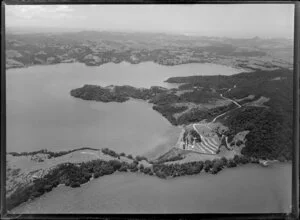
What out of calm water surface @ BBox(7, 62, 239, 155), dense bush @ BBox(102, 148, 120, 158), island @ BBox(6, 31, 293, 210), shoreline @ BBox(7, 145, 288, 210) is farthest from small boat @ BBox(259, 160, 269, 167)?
dense bush @ BBox(102, 148, 120, 158)

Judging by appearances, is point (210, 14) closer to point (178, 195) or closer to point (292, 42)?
point (292, 42)

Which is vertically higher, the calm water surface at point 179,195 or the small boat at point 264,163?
the small boat at point 264,163

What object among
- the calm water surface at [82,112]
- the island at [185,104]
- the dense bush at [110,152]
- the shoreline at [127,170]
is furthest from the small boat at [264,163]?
the dense bush at [110,152]

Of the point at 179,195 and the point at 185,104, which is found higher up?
the point at 185,104

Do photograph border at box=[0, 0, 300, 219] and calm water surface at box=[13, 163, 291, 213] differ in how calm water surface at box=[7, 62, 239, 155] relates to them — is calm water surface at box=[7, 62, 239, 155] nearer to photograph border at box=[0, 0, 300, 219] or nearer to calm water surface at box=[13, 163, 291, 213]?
photograph border at box=[0, 0, 300, 219]

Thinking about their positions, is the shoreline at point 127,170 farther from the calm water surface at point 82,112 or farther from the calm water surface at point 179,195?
the calm water surface at point 82,112

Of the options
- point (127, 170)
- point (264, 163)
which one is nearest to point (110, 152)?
point (127, 170)

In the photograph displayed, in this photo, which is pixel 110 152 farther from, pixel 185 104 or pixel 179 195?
pixel 185 104
